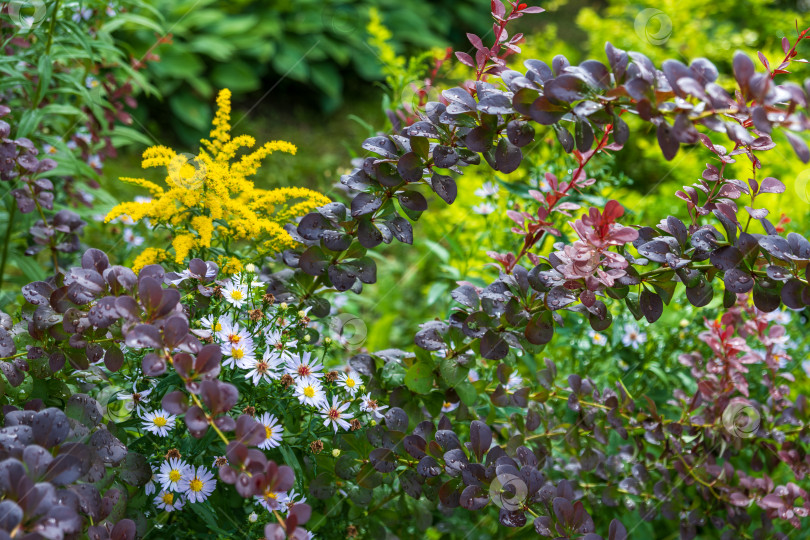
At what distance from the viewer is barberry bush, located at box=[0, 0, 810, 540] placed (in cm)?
98

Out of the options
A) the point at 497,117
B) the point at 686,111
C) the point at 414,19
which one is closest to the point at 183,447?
the point at 497,117

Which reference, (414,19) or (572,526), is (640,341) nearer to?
(572,526)

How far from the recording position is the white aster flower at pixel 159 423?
1.17 meters

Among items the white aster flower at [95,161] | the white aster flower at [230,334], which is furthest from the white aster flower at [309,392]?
the white aster flower at [95,161]

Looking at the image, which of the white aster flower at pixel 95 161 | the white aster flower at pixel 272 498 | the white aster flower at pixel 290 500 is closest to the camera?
the white aster flower at pixel 272 498

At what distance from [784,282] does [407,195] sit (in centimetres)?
67

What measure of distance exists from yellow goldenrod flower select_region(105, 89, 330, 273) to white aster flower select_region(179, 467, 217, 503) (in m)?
0.40

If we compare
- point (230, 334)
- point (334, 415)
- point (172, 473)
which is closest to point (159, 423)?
point (172, 473)

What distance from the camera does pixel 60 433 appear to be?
98 cm

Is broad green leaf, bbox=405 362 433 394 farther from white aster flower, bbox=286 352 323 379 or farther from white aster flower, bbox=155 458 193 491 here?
white aster flower, bbox=155 458 193 491

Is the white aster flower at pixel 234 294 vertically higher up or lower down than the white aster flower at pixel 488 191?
higher up
